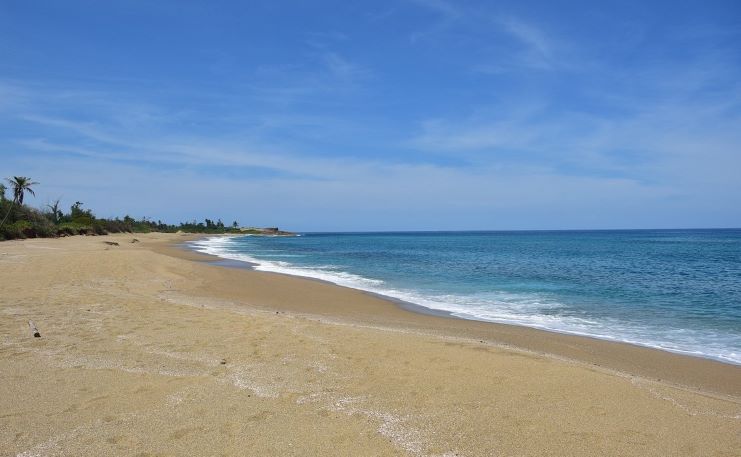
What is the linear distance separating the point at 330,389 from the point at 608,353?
6.09 meters

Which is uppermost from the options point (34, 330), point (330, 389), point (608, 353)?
point (34, 330)

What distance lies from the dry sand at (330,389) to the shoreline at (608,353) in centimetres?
6

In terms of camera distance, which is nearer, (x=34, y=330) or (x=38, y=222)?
(x=34, y=330)

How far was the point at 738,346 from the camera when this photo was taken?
31.7 feet

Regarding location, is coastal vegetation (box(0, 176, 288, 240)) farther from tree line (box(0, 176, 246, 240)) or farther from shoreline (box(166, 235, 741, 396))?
shoreline (box(166, 235, 741, 396))

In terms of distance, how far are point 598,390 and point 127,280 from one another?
51.3ft

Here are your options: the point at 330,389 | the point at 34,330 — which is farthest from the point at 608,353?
the point at 34,330

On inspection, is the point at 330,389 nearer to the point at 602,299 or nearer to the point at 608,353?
the point at 608,353

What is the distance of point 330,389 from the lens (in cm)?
593

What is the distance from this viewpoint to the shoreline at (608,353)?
24.1 ft

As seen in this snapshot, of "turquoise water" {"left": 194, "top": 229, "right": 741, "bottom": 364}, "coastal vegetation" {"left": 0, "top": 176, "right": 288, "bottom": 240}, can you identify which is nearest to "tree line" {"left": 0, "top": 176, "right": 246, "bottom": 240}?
"coastal vegetation" {"left": 0, "top": 176, "right": 288, "bottom": 240}

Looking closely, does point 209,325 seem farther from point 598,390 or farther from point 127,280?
point 127,280

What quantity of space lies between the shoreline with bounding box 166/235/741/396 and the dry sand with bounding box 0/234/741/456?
2.2 inches

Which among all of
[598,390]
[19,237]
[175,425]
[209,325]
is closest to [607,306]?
[598,390]
